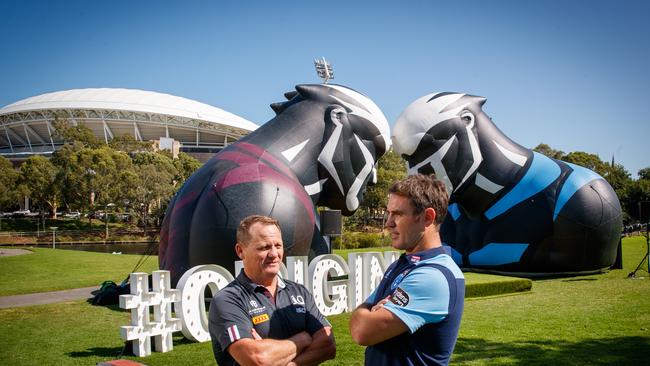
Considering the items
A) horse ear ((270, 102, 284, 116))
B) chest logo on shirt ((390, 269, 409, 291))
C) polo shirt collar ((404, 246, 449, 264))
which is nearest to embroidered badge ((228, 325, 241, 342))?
chest logo on shirt ((390, 269, 409, 291))

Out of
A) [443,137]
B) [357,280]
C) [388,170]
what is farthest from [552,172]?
[388,170]

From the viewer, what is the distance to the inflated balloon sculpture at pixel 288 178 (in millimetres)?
A: 9516

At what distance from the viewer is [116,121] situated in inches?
3433

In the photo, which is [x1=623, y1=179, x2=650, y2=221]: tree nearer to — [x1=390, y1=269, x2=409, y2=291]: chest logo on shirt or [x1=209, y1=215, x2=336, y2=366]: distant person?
[x1=209, y1=215, x2=336, y2=366]: distant person

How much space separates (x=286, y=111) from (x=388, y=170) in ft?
110

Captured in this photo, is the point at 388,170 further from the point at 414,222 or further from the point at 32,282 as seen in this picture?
the point at 414,222

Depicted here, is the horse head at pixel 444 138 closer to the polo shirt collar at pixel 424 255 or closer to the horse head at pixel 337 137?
the horse head at pixel 337 137

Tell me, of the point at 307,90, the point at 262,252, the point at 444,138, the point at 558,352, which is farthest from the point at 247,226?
the point at 444,138

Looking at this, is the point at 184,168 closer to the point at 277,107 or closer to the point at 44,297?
the point at 44,297

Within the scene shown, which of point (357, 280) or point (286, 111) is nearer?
point (357, 280)

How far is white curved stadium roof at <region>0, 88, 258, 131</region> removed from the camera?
89250 millimetres

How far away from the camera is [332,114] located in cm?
1164

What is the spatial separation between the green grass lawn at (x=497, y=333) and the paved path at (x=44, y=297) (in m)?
0.77

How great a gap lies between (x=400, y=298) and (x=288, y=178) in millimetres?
8053
